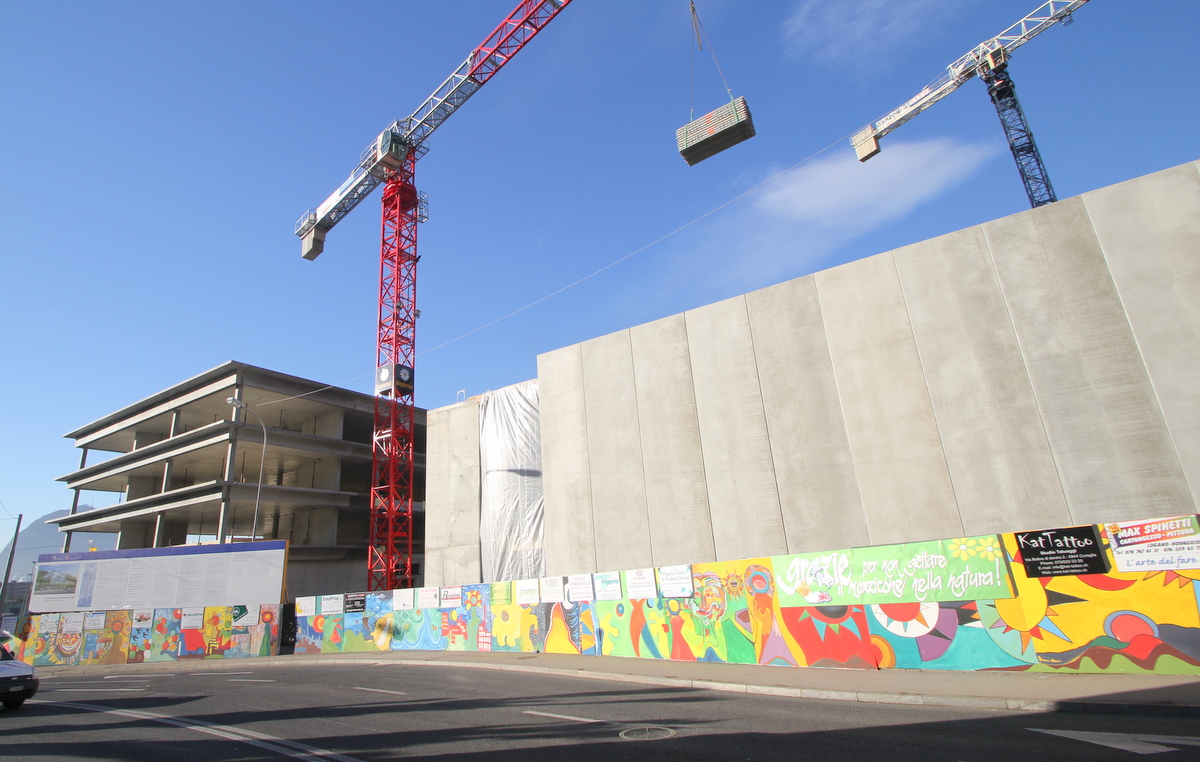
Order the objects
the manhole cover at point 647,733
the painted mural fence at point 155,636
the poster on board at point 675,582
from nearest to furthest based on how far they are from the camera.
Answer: the manhole cover at point 647,733 → the poster on board at point 675,582 → the painted mural fence at point 155,636

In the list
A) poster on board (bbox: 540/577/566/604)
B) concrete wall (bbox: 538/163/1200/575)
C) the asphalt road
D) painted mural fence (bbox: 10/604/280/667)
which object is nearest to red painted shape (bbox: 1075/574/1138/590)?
the asphalt road

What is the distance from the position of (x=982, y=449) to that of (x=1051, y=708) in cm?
1083

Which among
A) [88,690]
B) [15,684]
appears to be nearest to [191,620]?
[88,690]

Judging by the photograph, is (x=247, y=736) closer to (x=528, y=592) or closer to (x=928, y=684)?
(x=928, y=684)

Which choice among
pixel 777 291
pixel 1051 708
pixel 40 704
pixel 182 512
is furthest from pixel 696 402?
pixel 182 512

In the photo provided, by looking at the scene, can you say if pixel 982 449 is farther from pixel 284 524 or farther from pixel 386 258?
pixel 284 524

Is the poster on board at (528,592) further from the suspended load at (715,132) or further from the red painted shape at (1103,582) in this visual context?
the suspended load at (715,132)

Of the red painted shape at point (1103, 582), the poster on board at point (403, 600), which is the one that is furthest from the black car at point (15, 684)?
the red painted shape at point (1103, 582)

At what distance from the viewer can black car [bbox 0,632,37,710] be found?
12227 mm

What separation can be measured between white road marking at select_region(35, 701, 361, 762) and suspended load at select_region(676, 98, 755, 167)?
18.4 metres

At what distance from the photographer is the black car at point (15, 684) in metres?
12.2

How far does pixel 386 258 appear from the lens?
44.9m

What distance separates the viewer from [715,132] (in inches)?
753

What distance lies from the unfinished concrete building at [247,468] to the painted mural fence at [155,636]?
12.1m
